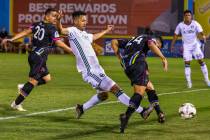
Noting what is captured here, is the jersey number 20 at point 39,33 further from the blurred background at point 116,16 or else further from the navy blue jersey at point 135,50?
the blurred background at point 116,16

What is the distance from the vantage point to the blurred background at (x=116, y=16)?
41250mm

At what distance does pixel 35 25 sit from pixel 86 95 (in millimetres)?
3937

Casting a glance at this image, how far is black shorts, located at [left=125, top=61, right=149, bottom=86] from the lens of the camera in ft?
33.2

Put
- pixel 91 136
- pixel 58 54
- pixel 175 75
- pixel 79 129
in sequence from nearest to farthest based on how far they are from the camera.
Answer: pixel 91 136 → pixel 79 129 → pixel 175 75 → pixel 58 54

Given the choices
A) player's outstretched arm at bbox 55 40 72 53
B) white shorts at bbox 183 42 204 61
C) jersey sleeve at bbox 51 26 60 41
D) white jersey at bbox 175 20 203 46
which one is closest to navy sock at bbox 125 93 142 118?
player's outstretched arm at bbox 55 40 72 53

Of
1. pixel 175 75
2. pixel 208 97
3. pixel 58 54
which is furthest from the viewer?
pixel 58 54

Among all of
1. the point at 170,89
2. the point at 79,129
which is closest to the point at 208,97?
the point at 170,89

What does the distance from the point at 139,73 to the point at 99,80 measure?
85 cm

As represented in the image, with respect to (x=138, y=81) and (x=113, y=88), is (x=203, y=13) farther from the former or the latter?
(x=138, y=81)

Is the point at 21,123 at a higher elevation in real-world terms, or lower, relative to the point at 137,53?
lower

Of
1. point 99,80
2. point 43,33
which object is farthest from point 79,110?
point 43,33

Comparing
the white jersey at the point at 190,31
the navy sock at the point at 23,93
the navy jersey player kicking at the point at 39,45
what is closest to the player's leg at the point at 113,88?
the navy jersey player kicking at the point at 39,45

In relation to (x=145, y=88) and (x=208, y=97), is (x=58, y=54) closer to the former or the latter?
(x=208, y=97)

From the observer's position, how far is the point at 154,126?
10562 mm
